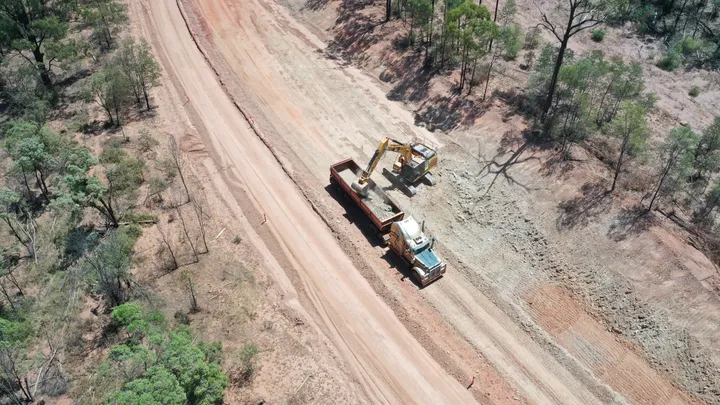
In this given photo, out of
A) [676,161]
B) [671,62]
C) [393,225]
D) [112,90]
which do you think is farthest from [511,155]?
[112,90]

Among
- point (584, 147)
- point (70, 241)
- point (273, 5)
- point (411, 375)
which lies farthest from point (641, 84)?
point (70, 241)

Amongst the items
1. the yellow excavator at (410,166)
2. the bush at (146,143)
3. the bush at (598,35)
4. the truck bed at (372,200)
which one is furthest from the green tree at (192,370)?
the bush at (598,35)

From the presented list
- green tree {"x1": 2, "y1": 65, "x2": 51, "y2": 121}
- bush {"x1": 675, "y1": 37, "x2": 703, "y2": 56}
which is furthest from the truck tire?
bush {"x1": 675, "y1": 37, "x2": 703, "y2": 56}

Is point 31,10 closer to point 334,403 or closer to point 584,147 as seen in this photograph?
point 334,403

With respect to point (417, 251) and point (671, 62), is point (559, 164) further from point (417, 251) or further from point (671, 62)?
point (671, 62)

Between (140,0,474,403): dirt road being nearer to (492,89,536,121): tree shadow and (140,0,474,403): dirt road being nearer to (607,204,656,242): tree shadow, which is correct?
(607,204,656,242): tree shadow

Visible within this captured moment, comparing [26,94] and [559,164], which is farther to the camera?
[26,94]

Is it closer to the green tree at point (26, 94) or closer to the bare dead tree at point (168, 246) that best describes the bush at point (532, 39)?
the bare dead tree at point (168, 246)
